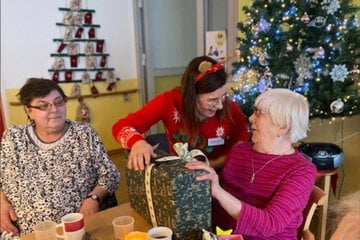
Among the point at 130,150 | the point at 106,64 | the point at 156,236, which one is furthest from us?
the point at 106,64

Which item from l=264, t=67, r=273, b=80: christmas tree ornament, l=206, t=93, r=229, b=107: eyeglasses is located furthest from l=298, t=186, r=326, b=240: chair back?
l=264, t=67, r=273, b=80: christmas tree ornament

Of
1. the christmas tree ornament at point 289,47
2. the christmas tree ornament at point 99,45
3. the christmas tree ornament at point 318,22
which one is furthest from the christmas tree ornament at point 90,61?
the christmas tree ornament at point 318,22

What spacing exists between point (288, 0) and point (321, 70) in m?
0.46

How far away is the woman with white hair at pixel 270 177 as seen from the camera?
1159 millimetres

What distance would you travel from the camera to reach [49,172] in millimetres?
1692

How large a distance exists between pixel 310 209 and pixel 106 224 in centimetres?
78

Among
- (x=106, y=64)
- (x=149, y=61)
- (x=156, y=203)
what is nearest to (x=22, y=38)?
(x=106, y=64)

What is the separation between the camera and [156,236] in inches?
40.0

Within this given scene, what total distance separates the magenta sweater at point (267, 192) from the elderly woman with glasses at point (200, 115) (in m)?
0.20

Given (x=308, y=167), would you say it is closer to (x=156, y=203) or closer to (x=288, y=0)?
(x=156, y=203)

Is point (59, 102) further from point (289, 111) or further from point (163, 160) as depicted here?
point (289, 111)

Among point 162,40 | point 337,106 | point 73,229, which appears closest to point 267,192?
point 73,229

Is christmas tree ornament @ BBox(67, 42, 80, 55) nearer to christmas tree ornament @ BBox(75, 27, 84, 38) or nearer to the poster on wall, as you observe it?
christmas tree ornament @ BBox(75, 27, 84, 38)

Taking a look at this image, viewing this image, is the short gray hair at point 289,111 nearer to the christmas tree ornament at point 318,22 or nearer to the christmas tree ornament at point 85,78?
the christmas tree ornament at point 318,22
